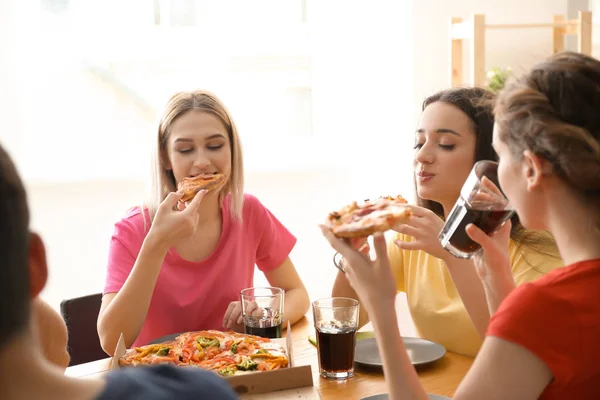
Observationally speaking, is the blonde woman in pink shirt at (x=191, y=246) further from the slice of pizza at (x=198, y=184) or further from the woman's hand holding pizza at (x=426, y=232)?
the woman's hand holding pizza at (x=426, y=232)

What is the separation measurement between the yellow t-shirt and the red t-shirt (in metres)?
0.73

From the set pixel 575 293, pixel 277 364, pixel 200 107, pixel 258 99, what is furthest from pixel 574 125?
pixel 258 99

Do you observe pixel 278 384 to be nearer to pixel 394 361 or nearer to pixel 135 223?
pixel 394 361

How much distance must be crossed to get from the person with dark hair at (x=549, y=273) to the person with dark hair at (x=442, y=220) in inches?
24.2

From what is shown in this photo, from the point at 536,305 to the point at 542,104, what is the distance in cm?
36

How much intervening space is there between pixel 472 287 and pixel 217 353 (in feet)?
2.17

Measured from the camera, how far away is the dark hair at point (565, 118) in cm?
127

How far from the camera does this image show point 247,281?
257cm

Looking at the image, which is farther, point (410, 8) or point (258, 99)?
point (258, 99)

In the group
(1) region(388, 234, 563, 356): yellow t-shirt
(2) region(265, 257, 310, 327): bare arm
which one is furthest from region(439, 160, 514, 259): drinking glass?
(2) region(265, 257, 310, 327): bare arm

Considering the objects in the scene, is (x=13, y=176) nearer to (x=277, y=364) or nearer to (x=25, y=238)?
(x=25, y=238)

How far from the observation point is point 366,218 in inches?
62.6

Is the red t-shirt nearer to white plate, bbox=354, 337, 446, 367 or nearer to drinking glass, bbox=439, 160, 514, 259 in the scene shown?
drinking glass, bbox=439, 160, 514, 259

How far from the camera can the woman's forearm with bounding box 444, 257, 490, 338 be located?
1878 mm
